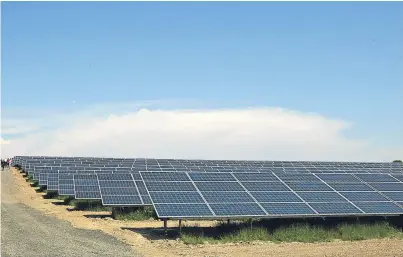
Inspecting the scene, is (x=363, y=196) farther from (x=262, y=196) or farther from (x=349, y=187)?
(x=262, y=196)

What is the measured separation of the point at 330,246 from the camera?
57.6 feet

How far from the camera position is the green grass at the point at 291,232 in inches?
728

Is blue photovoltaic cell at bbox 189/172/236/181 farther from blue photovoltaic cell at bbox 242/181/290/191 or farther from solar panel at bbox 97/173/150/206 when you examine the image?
solar panel at bbox 97/173/150/206

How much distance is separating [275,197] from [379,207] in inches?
183

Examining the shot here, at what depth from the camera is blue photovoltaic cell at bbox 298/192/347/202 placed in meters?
21.2

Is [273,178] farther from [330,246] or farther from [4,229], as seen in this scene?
[4,229]

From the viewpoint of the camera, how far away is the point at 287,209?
19.8 m

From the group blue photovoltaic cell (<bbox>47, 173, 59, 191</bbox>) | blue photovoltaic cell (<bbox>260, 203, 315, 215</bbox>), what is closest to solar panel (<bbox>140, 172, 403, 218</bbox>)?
blue photovoltaic cell (<bbox>260, 203, 315, 215</bbox>)

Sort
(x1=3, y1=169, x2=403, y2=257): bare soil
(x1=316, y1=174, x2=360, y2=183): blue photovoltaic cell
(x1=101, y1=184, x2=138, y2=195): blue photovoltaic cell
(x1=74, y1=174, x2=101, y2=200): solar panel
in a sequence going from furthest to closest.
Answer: (x1=74, y1=174, x2=101, y2=200): solar panel, (x1=101, y1=184, x2=138, y2=195): blue photovoltaic cell, (x1=316, y1=174, x2=360, y2=183): blue photovoltaic cell, (x1=3, y1=169, x2=403, y2=257): bare soil

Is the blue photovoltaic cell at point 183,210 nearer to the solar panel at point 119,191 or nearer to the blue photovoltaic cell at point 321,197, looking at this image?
the blue photovoltaic cell at point 321,197

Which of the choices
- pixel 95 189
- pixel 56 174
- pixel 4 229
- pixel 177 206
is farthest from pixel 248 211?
pixel 56 174

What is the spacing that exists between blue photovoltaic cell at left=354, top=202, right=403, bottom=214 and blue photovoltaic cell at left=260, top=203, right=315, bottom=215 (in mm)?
2729

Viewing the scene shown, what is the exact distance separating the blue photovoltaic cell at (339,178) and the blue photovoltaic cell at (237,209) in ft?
21.7

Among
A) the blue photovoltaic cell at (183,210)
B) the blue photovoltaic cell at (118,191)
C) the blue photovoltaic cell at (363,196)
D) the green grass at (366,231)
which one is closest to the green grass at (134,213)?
the blue photovoltaic cell at (118,191)
